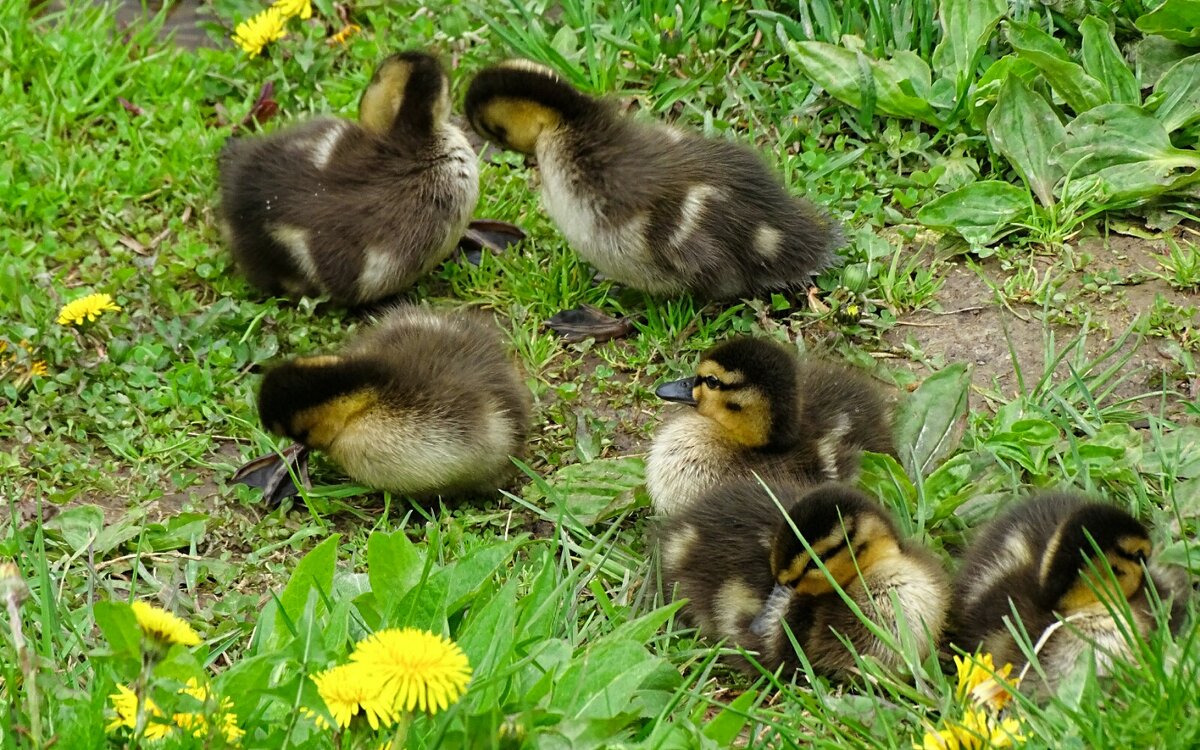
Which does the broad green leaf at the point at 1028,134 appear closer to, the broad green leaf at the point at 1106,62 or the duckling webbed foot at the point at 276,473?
the broad green leaf at the point at 1106,62

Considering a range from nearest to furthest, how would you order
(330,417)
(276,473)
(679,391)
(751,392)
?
(751,392), (679,391), (330,417), (276,473)

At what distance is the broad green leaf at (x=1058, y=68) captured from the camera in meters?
4.39

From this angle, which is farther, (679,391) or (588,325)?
(588,325)

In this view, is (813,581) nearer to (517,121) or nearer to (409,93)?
(517,121)

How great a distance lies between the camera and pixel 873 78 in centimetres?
466

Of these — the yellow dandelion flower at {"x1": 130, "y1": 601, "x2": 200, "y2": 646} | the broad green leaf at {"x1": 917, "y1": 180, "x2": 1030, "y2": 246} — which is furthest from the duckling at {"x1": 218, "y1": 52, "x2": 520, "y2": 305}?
the yellow dandelion flower at {"x1": 130, "y1": 601, "x2": 200, "y2": 646}

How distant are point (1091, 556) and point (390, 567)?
52.9 inches

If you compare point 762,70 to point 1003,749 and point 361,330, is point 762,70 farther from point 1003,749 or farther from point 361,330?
point 1003,749

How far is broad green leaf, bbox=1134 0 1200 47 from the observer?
439 centimetres

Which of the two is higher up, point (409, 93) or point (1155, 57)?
point (1155, 57)

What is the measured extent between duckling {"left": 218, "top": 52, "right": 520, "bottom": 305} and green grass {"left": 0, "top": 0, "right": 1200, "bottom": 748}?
16cm

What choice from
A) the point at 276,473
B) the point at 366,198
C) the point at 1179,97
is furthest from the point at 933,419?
the point at 366,198

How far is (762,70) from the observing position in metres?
4.99

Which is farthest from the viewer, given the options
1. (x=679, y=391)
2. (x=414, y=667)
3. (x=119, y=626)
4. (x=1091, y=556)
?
(x=679, y=391)
